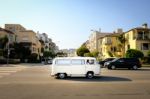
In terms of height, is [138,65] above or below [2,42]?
below

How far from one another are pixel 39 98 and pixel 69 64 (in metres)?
10.9

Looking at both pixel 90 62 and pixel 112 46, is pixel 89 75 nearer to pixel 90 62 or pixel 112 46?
pixel 90 62

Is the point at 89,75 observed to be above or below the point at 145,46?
below

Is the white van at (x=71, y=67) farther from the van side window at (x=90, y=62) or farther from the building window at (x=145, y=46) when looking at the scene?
the building window at (x=145, y=46)

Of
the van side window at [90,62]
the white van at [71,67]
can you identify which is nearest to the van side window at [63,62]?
the white van at [71,67]

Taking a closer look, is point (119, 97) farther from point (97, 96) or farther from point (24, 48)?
point (24, 48)

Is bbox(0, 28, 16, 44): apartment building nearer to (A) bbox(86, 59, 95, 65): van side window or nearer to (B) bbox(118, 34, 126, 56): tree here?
(B) bbox(118, 34, 126, 56): tree

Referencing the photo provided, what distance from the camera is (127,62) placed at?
40312 mm

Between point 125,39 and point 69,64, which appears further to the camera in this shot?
point 125,39

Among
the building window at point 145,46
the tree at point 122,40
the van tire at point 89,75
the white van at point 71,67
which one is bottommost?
the van tire at point 89,75

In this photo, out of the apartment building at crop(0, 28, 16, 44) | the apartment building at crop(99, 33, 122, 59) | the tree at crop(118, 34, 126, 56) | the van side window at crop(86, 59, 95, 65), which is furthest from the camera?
the apartment building at crop(99, 33, 122, 59)

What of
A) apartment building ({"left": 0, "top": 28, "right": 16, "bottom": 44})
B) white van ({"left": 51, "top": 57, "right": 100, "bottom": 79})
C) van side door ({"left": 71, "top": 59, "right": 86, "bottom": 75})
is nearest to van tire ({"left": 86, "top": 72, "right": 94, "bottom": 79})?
white van ({"left": 51, "top": 57, "right": 100, "bottom": 79})

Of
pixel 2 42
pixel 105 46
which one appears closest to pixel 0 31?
pixel 2 42

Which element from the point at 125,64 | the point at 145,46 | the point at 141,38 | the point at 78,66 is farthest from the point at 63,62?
the point at 145,46
